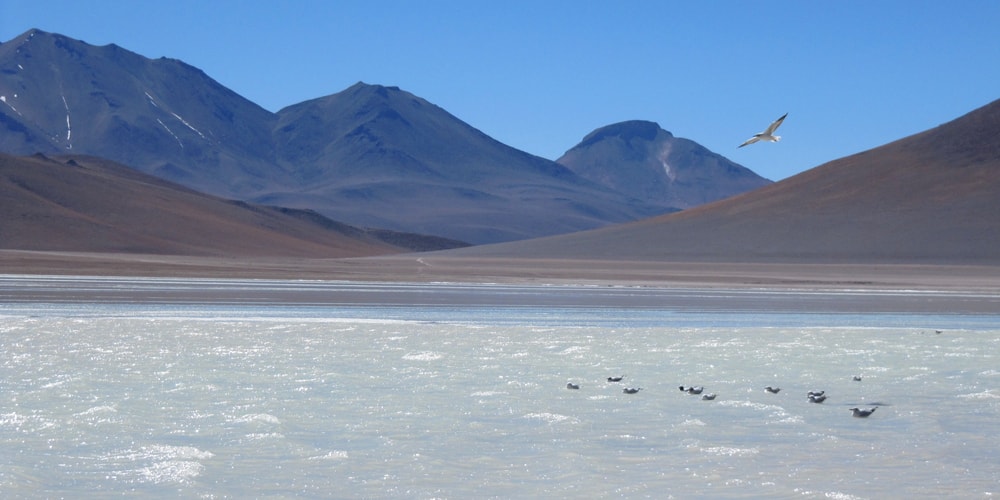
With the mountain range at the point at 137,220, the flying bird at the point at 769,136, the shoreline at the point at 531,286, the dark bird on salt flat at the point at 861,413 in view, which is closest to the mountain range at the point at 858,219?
the shoreline at the point at 531,286

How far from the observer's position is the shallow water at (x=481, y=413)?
24.9 ft

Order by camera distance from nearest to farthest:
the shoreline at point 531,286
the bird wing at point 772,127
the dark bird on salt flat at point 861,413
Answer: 1. the dark bird on salt flat at point 861,413
2. the bird wing at point 772,127
3. the shoreline at point 531,286

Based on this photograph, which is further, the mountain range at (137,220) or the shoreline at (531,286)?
the mountain range at (137,220)

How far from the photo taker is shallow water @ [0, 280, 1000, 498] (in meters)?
7.60

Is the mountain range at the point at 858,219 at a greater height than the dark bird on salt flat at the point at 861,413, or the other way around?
the mountain range at the point at 858,219

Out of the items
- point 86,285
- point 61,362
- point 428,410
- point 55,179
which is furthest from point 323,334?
point 55,179

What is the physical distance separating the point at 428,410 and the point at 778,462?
307 centimetres

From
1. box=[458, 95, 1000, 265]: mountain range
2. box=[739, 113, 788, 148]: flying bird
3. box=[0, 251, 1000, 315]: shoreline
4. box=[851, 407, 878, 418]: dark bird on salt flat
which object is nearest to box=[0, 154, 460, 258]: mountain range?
box=[458, 95, 1000, 265]: mountain range

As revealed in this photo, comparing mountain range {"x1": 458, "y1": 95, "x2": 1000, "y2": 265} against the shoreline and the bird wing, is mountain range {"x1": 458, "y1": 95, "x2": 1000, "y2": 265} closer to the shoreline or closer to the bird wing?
the shoreline

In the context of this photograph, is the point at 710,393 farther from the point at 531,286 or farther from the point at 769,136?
the point at 531,286

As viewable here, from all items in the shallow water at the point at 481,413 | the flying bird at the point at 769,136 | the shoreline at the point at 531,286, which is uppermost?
the flying bird at the point at 769,136

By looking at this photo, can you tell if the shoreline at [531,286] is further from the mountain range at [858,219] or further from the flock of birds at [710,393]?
the flock of birds at [710,393]

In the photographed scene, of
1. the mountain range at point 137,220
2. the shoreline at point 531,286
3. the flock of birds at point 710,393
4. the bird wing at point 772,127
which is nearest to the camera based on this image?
the flock of birds at point 710,393

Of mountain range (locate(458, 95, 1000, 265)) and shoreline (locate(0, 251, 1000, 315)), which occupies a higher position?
mountain range (locate(458, 95, 1000, 265))
